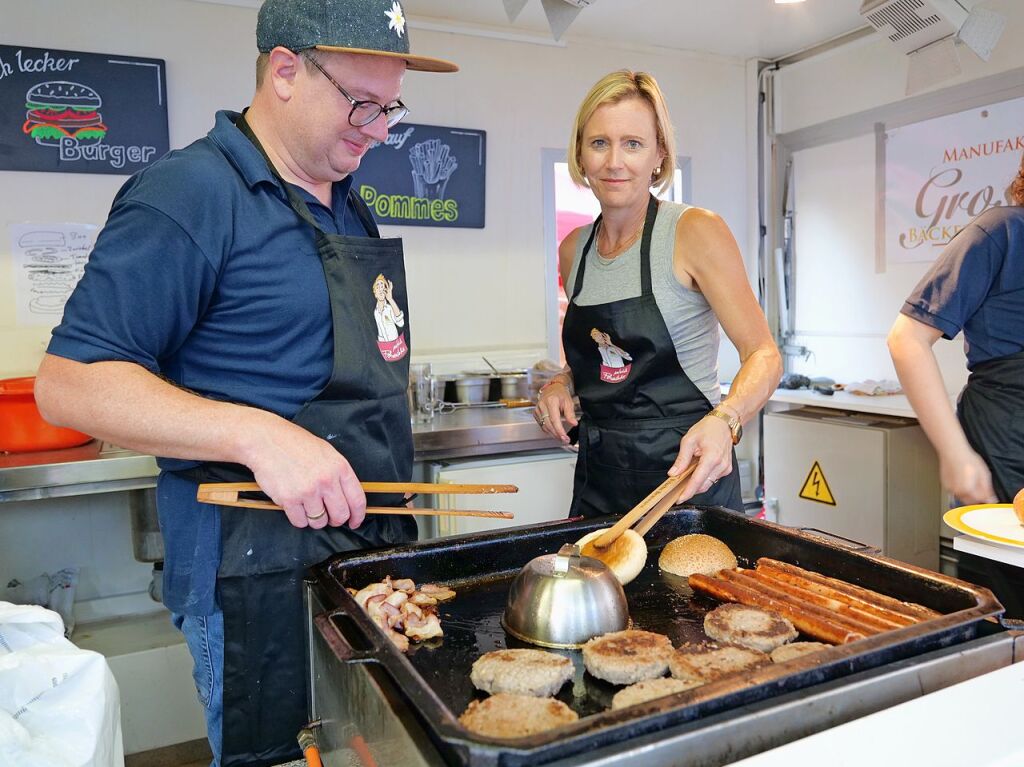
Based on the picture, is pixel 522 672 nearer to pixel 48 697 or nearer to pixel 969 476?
pixel 48 697

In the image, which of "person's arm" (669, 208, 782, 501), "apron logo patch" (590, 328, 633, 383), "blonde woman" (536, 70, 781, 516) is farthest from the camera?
"apron logo patch" (590, 328, 633, 383)

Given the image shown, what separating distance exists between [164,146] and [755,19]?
2.64m

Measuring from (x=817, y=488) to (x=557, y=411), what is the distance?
2.22 m

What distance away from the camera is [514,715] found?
0.82 meters

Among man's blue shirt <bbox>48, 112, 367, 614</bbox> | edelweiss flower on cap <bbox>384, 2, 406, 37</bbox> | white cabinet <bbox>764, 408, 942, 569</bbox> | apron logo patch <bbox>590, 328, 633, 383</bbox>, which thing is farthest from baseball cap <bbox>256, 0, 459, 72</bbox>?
white cabinet <bbox>764, 408, 942, 569</bbox>

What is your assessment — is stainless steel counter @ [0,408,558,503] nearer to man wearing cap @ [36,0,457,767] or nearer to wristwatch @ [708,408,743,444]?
man wearing cap @ [36,0,457,767]

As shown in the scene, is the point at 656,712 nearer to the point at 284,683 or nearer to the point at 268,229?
the point at 284,683

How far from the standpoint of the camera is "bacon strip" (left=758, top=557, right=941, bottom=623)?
1.06m

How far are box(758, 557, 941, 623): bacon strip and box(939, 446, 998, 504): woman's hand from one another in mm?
1095

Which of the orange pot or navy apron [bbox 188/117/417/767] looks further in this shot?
the orange pot

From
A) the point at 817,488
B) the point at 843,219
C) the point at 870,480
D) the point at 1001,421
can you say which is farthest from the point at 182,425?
the point at 843,219

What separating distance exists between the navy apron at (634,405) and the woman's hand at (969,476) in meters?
0.63

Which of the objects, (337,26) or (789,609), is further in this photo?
(337,26)

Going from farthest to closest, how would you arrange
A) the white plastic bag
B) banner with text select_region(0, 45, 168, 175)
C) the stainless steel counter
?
banner with text select_region(0, 45, 168, 175) → the stainless steel counter → the white plastic bag
